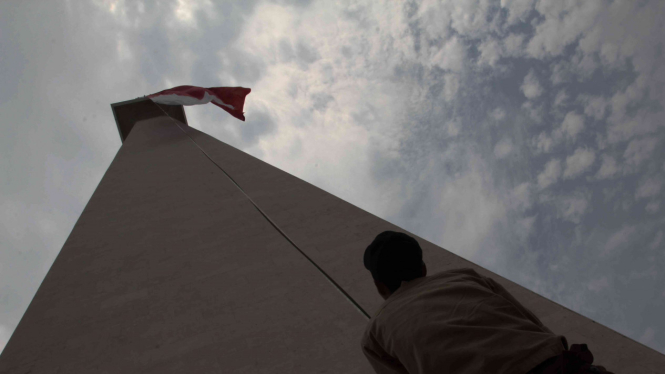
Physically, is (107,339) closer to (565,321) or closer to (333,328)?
(333,328)

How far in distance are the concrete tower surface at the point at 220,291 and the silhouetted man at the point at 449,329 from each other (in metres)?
0.66

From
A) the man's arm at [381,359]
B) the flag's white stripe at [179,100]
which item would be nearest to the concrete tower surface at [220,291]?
the man's arm at [381,359]

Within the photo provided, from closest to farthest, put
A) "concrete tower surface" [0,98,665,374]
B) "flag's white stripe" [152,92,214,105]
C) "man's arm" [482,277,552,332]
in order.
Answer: "man's arm" [482,277,552,332] → "concrete tower surface" [0,98,665,374] → "flag's white stripe" [152,92,214,105]

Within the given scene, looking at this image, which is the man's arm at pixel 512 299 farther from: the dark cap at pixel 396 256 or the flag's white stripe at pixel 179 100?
the flag's white stripe at pixel 179 100

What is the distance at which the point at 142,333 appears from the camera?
1.83m

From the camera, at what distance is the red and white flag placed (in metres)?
6.72

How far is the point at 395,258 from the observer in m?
1.05

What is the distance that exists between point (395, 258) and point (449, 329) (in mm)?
232

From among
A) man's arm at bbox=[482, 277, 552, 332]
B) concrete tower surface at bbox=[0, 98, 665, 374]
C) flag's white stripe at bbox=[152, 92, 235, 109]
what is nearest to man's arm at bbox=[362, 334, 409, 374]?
man's arm at bbox=[482, 277, 552, 332]

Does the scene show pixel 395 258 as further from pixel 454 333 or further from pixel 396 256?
pixel 454 333

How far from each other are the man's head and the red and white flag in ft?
19.2

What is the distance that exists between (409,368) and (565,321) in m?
1.16

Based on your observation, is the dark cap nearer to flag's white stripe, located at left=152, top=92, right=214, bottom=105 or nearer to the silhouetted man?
the silhouetted man

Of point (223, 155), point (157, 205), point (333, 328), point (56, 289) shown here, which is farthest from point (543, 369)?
point (223, 155)
